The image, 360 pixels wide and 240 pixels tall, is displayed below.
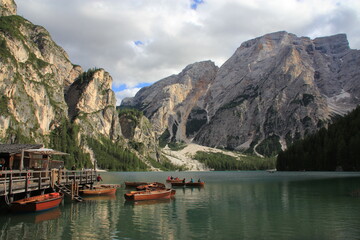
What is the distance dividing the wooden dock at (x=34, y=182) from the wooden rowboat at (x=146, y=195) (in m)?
9.25

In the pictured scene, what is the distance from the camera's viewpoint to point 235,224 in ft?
112

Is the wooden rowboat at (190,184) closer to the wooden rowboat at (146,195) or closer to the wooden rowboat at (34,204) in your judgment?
the wooden rowboat at (146,195)

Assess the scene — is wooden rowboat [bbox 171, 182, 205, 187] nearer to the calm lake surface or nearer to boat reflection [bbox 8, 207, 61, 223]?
the calm lake surface

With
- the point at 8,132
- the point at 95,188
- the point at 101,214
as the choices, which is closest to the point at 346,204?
the point at 101,214

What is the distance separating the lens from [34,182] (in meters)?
48.7

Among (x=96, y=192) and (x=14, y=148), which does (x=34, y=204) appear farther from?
(x=96, y=192)

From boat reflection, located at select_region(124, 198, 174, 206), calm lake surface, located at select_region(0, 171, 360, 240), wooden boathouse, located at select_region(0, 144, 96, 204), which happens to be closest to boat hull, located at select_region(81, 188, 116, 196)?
wooden boathouse, located at select_region(0, 144, 96, 204)

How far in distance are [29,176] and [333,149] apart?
152m

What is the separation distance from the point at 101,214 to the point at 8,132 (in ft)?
583

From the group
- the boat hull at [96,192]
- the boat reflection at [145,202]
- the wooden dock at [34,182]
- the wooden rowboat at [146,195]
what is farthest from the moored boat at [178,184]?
the boat reflection at [145,202]

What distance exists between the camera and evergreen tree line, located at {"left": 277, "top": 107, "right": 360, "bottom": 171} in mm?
146625

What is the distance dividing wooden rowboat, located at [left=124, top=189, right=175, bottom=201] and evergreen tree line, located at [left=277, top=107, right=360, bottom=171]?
115 metres

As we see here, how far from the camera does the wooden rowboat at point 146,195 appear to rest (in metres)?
53.8

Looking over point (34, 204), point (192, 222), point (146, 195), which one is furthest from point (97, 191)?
point (192, 222)
